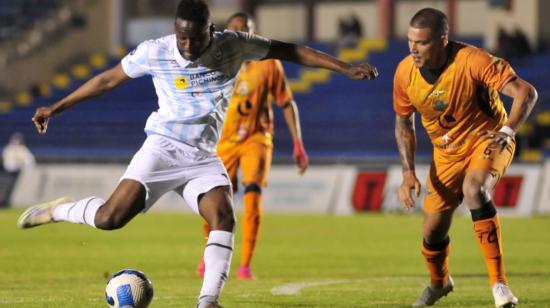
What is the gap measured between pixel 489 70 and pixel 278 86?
4.57 m

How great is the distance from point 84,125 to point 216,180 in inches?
1068

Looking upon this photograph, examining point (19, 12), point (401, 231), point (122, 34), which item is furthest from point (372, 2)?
point (401, 231)

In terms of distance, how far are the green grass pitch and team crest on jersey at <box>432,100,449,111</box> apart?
157 centimetres

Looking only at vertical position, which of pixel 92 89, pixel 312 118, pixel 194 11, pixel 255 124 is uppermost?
pixel 194 11

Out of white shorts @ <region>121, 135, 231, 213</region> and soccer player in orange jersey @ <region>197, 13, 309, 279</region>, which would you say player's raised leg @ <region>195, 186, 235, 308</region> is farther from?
soccer player in orange jersey @ <region>197, 13, 309, 279</region>

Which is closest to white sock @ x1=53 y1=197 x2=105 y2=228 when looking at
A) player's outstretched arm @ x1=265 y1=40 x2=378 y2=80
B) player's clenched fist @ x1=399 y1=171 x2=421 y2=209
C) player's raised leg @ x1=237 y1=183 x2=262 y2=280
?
player's outstretched arm @ x1=265 y1=40 x2=378 y2=80

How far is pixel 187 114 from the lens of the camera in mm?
8859

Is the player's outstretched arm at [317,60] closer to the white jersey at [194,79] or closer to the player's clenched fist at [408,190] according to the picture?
the white jersey at [194,79]

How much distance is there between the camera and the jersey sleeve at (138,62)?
8945 millimetres

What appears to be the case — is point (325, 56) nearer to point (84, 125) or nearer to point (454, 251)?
point (454, 251)

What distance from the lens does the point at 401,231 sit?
20438mm

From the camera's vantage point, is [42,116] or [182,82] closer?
[182,82]

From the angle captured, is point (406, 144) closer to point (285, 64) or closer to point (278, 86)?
point (278, 86)

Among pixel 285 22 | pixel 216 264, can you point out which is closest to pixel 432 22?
pixel 216 264
